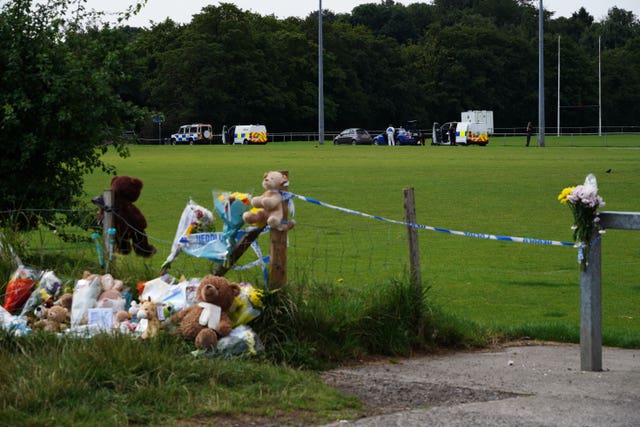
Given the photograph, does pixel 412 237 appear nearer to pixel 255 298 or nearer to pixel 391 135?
pixel 255 298

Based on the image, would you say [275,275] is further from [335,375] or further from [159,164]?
[159,164]

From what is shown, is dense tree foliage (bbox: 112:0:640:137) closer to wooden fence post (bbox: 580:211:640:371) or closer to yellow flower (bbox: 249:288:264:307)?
yellow flower (bbox: 249:288:264:307)

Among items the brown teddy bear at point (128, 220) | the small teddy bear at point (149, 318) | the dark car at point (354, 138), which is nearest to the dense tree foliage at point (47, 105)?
the brown teddy bear at point (128, 220)

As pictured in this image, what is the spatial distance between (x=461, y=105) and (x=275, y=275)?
4753 inches

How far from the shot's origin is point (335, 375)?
327 inches

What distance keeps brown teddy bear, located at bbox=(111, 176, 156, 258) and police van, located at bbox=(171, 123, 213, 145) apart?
8366cm

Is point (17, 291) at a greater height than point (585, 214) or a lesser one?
lesser

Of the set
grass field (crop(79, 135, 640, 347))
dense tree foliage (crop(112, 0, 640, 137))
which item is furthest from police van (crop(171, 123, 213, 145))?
grass field (crop(79, 135, 640, 347))

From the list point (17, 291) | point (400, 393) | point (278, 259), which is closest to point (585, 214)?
point (400, 393)

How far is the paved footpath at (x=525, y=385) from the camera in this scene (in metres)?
6.93

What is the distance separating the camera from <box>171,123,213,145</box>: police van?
94.8 meters

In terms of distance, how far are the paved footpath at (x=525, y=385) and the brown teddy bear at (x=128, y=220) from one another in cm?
366

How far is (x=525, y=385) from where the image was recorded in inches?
317

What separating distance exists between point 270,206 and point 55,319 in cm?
203
